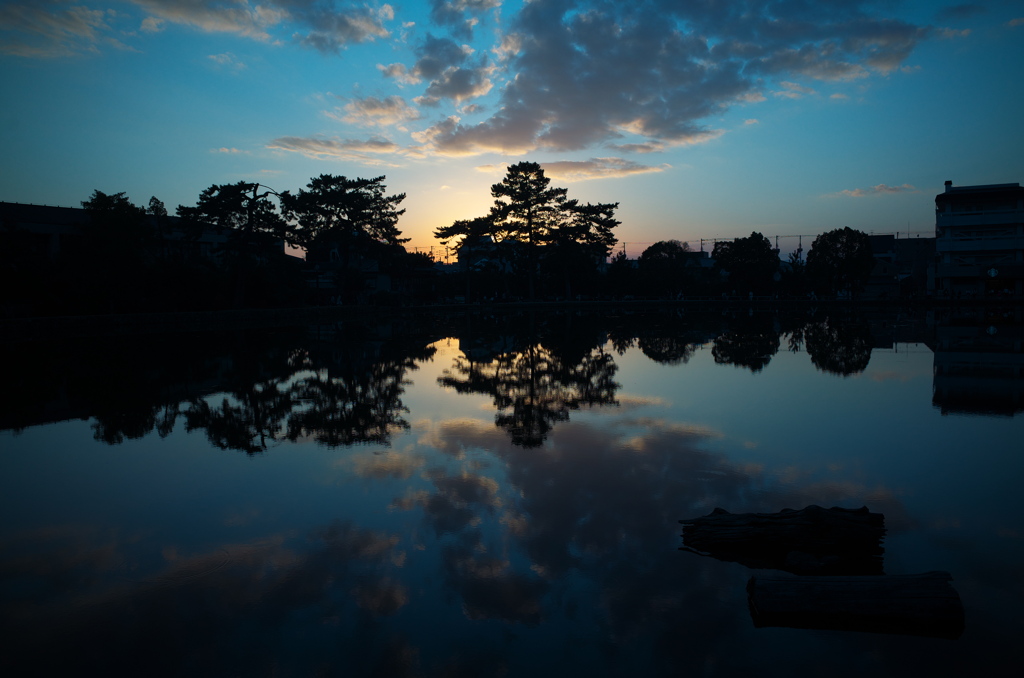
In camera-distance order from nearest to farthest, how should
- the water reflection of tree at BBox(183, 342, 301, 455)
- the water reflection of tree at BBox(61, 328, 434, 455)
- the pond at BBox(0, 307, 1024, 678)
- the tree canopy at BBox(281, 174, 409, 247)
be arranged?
the pond at BBox(0, 307, 1024, 678), the water reflection of tree at BBox(183, 342, 301, 455), the water reflection of tree at BBox(61, 328, 434, 455), the tree canopy at BBox(281, 174, 409, 247)

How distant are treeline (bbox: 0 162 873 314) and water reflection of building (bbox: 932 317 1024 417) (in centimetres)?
3133

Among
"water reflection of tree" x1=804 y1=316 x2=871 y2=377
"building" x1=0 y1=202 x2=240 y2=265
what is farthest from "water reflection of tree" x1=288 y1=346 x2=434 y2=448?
"building" x1=0 y1=202 x2=240 y2=265

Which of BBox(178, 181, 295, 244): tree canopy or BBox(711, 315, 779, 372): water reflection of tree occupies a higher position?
BBox(178, 181, 295, 244): tree canopy

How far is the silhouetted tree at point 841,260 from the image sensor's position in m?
53.8

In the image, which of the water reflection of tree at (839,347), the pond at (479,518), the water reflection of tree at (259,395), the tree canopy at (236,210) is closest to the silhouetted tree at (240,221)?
the tree canopy at (236,210)

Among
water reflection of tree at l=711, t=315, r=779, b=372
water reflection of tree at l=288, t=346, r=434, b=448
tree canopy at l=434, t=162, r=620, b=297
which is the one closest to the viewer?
water reflection of tree at l=288, t=346, r=434, b=448

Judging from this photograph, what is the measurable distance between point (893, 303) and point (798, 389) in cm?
4420

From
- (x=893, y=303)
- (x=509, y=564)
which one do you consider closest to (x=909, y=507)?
(x=509, y=564)

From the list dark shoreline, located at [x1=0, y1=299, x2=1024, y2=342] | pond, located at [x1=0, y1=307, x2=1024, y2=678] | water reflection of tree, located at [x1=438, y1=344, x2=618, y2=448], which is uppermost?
dark shoreline, located at [x1=0, y1=299, x2=1024, y2=342]

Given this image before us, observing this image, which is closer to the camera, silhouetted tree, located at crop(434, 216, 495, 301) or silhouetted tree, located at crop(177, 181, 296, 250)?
silhouetted tree, located at crop(177, 181, 296, 250)

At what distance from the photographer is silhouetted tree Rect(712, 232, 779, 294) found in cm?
5881

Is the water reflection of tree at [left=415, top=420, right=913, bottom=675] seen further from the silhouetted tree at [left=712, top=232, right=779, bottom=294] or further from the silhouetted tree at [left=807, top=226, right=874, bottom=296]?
the silhouetted tree at [left=712, top=232, right=779, bottom=294]

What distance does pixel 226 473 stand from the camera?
7016mm

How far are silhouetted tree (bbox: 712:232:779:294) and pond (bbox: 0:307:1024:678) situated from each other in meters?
49.2
